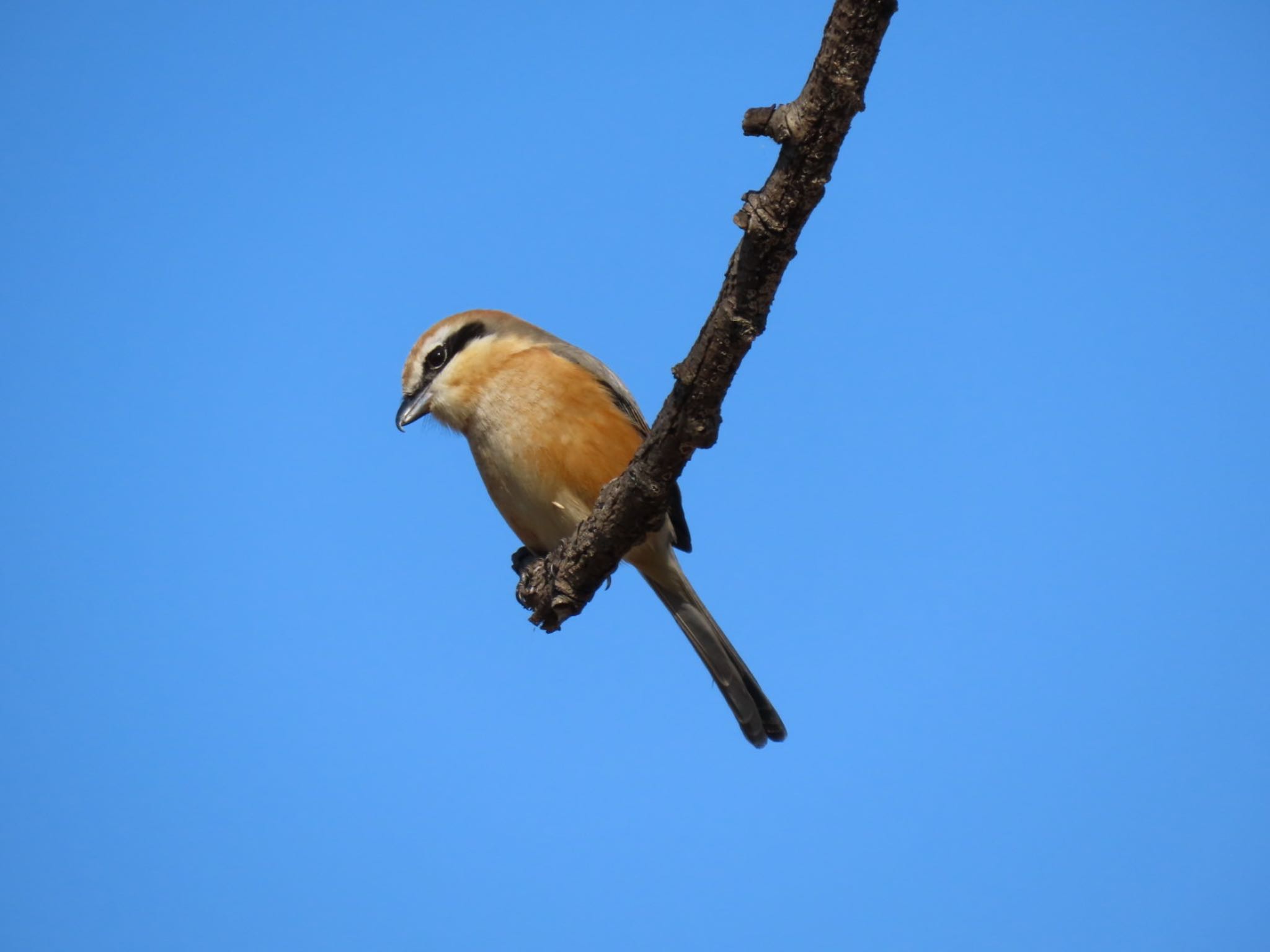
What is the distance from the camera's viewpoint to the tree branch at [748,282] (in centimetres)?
342

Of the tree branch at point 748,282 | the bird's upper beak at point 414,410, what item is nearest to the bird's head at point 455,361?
the bird's upper beak at point 414,410

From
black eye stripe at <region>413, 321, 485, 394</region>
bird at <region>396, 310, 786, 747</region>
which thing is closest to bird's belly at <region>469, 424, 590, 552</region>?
bird at <region>396, 310, 786, 747</region>

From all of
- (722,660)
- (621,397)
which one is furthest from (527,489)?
(722,660)

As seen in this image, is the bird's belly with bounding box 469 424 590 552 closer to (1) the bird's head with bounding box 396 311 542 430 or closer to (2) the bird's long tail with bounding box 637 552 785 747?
(1) the bird's head with bounding box 396 311 542 430

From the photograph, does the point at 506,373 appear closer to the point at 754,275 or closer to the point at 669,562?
the point at 669,562

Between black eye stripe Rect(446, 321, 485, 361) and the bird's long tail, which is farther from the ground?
black eye stripe Rect(446, 321, 485, 361)

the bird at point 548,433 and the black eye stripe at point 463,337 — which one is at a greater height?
the black eye stripe at point 463,337

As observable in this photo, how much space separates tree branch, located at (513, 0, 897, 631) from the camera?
11.2ft

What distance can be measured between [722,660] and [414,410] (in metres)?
2.60

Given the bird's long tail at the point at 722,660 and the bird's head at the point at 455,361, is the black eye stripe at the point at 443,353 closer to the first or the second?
the bird's head at the point at 455,361

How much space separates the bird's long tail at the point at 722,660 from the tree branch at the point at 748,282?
4.96 ft

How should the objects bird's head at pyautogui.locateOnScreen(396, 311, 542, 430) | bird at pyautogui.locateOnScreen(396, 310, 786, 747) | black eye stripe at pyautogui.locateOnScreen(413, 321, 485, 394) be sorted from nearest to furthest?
bird at pyautogui.locateOnScreen(396, 310, 786, 747) → bird's head at pyautogui.locateOnScreen(396, 311, 542, 430) → black eye stripe at pyautogui.locateOnScreen(413, 321, 485, 394)


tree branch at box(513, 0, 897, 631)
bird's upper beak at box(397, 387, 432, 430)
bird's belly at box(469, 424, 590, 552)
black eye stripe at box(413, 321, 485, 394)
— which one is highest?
black eye stripe at box(413, 321, 485, 394)

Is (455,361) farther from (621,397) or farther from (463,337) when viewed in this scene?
(621,397)
